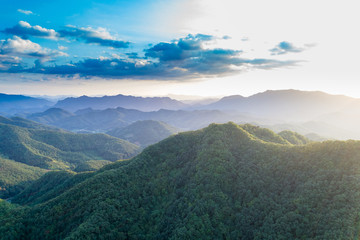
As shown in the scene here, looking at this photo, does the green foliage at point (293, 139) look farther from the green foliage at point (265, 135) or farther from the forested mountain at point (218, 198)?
the forested mountain at point (218, 198)

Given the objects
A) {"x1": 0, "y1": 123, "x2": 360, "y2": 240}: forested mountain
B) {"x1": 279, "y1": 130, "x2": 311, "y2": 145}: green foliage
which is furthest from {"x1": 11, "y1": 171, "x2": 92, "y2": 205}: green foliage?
{"x1": 279, "y1": 130, "x2": 311, "y2": 145}: green foliage

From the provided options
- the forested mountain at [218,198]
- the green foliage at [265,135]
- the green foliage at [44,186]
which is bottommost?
the green foliage at [44,186]

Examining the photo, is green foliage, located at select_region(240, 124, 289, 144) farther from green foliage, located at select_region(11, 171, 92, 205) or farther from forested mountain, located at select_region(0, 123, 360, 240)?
green foliage, located at select_region(11, 171, 92, 205)

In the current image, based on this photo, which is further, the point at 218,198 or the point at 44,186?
the point at 44,186

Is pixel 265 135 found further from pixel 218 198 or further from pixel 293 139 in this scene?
pixel 218 198

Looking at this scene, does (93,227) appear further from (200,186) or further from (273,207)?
(273,207)

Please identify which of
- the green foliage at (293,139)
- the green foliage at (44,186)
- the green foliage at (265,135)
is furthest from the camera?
the green foliage at (44,186)

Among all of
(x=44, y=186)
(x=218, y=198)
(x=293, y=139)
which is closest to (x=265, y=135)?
(x=293, y=139)

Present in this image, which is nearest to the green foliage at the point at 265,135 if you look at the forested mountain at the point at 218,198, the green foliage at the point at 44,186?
the forested mountain at the point at 218,198

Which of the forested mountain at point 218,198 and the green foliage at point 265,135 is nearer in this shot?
the forested mountain at point 218,198
